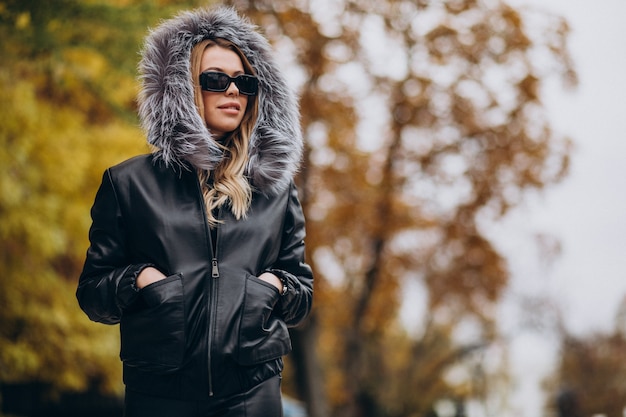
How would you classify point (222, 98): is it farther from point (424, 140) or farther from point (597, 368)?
point (597, 368)

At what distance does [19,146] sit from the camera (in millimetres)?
12492

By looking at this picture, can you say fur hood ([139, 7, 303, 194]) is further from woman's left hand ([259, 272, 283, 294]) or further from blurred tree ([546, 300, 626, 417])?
blurred tree ([546, 300, 626, 417])

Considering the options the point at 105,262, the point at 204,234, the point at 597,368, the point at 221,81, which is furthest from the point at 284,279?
the point at 597,368

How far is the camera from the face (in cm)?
305

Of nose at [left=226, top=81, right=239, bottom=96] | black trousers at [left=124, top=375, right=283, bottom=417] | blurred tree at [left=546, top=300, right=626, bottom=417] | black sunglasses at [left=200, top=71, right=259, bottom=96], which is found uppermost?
black sunglasses at [left=200, top=71, right=259, bottom=96]

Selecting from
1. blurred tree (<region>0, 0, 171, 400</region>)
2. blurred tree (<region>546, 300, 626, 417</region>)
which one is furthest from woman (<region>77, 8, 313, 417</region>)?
blurred tree (<region>546, 300, 626, 417</region>)

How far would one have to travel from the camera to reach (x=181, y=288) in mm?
2721

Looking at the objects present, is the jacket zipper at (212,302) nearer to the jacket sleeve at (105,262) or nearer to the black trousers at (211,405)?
the black trousers at (211,405)

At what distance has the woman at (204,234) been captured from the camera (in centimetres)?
273

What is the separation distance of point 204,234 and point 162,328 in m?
0.33

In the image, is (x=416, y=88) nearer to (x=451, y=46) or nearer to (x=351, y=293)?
(x=451, y=46)

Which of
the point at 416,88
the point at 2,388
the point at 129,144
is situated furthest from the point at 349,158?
the point at 2,388

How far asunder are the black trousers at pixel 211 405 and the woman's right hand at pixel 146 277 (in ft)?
1.19

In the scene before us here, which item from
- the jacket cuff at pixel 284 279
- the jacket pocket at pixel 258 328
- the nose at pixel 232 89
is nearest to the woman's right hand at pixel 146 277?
the jacket pocket at pixel 258 328
